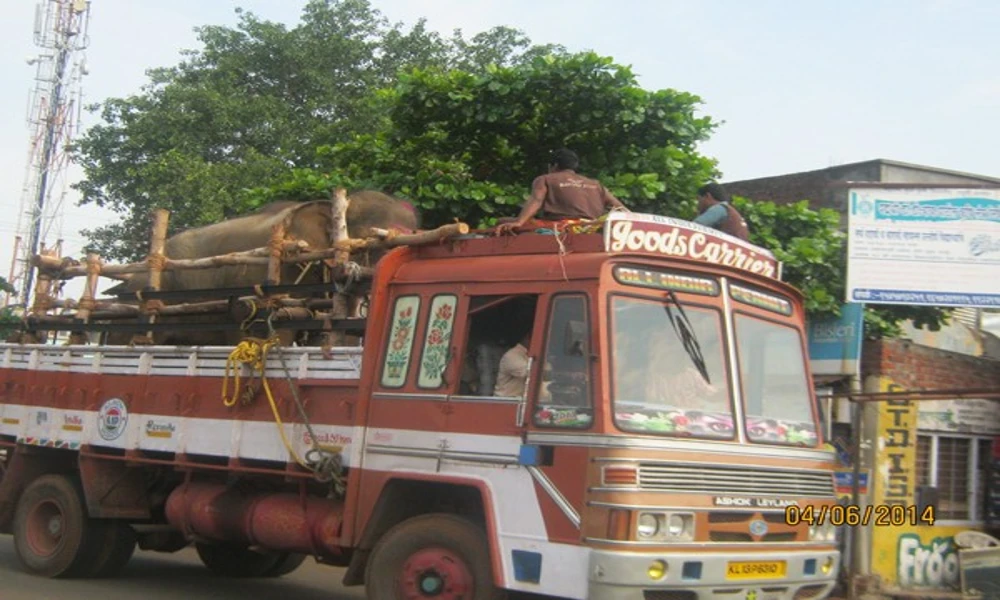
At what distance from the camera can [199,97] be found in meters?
22.1

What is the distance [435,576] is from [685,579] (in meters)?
1.46

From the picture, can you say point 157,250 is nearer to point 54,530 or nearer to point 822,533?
point 54,530

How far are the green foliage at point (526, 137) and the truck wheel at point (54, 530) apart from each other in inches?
189

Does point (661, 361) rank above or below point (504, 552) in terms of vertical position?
above

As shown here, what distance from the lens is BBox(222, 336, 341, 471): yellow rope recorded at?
7.54 m

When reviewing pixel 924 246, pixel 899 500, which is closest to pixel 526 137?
pixel 924 246

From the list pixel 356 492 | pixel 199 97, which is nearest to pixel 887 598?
pixel 356 492

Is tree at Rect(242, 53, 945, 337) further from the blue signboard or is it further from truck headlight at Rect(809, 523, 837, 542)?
truck headlight at Rect(809, 523, 837, 542)

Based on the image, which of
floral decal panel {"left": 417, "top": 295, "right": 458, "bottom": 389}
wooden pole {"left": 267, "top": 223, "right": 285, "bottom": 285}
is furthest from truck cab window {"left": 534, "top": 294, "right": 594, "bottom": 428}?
wooden pole {"left": 267, "top": 223, "right": 285, "bottom": 285}

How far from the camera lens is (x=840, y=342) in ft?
35.7

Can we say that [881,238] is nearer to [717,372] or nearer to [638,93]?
[638,93]

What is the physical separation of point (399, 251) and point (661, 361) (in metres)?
2.06

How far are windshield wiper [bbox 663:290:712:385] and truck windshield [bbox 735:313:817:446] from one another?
0.30 meters

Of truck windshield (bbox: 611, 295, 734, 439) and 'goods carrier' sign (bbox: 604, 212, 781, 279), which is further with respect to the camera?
'goods carrier' sign (bbox: 604, 212, 781, 279)
